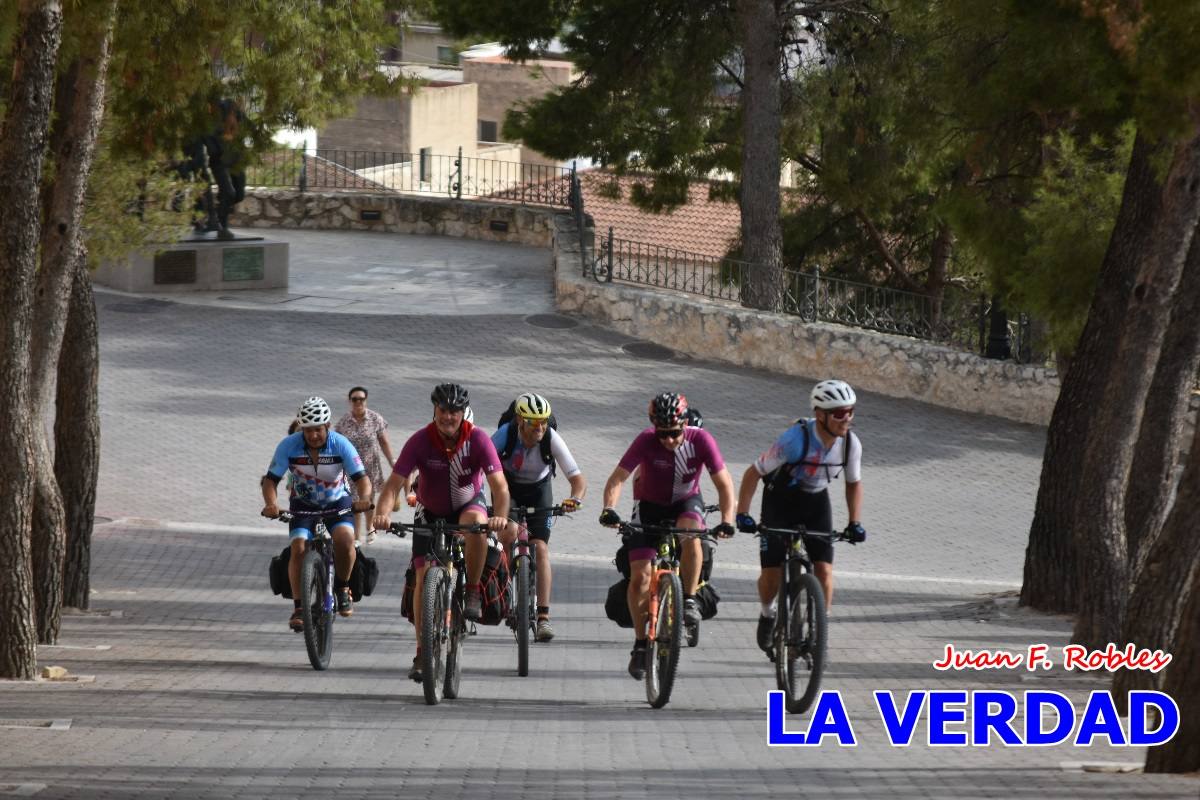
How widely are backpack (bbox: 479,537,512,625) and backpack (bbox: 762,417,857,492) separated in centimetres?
178

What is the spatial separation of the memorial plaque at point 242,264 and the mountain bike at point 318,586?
17.2 meters

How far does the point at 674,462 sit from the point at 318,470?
8.09 ft

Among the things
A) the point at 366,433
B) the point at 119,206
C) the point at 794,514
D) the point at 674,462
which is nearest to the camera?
the point at 794,514

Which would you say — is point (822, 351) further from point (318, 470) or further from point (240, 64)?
point (318, 470)

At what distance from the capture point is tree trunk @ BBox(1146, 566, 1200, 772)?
7.76 meters

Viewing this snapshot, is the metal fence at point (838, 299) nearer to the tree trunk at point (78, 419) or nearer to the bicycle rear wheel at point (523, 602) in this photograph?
the tree trunk at point (78, 419)

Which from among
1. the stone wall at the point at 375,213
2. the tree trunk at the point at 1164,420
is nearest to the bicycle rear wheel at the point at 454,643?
the tree trunk at the point at 1164,420

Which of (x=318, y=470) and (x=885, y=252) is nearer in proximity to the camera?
(x=318, y=470)

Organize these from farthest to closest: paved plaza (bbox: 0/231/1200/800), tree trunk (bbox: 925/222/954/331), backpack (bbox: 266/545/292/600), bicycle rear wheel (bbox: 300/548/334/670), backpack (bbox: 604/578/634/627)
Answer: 1. tree trunk (bbox: 925/222/954/331)
2. backpack (bbox: 266/545/292/600)
3. bicycle rear wheel (bbox: 300/548/334/670)
4. backpack (bbox: 604/578/634/627)
5. paved plaza (bbox: 0/231/1200/800)

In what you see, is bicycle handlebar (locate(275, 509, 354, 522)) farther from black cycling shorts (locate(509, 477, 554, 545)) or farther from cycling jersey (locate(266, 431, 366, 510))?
black cycling shorts (locate(509, 477, 554, 545))

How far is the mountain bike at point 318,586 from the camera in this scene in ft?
35.6

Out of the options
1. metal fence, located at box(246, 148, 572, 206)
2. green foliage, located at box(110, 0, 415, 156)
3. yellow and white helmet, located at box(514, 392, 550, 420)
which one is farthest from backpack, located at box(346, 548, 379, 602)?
metal fence, located at box(246, 148, 572, 206)

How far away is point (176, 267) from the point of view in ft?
89.6

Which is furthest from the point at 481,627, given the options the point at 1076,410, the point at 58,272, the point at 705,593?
the point at 1076,410
